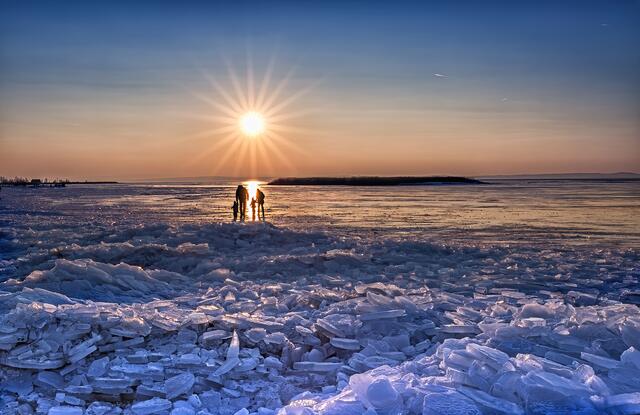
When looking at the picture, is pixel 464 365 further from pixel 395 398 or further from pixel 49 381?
pixel 49 381

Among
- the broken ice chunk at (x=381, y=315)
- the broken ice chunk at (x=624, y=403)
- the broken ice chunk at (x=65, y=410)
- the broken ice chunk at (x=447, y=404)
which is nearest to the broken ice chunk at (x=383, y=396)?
the broken ice chunk at (x=447, y=404)

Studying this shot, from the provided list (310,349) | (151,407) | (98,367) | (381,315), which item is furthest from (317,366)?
(98,367)

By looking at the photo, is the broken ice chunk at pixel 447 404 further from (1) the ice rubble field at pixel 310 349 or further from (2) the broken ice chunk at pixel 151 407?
(2) the broken ice chunk at pixel 151 407

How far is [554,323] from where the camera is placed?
478 centimetres

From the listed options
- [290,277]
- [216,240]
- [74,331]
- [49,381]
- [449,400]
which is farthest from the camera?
[216,240]

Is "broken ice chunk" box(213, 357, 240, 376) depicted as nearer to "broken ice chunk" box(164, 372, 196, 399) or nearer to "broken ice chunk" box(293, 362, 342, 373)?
"broken ice chunk" box(164, 372, 196, 399)

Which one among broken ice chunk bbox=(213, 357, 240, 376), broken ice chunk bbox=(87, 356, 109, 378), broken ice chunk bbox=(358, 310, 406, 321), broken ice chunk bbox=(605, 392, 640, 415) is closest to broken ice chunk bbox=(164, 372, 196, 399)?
broken ice chunk bbox=(213, 357, 240, 376)

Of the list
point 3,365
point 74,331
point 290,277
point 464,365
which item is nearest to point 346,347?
point 464,365

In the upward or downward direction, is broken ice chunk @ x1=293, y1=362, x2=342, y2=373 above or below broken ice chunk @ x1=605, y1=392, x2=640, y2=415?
below

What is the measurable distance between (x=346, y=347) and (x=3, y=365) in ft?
9.51

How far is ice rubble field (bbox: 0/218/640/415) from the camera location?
3346 millimetres

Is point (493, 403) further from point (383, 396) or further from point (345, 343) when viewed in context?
point (345, 343)

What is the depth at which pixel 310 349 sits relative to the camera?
4.74 m

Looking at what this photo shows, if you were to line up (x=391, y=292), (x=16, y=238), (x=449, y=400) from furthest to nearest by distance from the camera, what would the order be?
(x=16, y=238) → (x=391, y=292) → (x=449, y=400)
